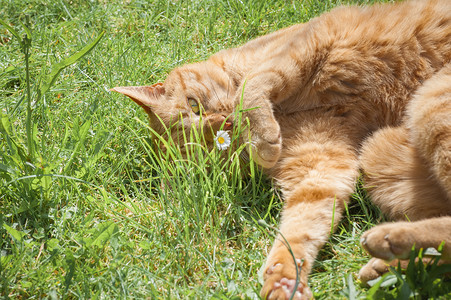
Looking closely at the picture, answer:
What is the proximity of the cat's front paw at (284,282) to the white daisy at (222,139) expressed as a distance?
0.80m

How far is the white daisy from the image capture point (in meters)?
2.72

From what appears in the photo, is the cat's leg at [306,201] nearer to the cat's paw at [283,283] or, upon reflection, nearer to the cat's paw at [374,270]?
the cat's paw at [283,283]

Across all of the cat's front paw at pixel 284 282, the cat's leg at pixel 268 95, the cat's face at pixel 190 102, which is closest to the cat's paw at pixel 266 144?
the cat's leg at pixel 268 95

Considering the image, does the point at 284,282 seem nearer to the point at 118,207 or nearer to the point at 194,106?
the point at 118,207

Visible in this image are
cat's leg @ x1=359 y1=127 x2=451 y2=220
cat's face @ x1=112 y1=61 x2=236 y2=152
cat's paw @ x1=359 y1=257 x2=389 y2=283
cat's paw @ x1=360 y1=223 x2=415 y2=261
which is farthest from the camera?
cat's face @ x1=112 y1=61 x2=236 y2=152

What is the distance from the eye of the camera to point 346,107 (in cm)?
278

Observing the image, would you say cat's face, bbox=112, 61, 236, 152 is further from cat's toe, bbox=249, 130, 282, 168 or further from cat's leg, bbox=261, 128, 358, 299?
cat's leg, bbox=261, 128, 358, 299

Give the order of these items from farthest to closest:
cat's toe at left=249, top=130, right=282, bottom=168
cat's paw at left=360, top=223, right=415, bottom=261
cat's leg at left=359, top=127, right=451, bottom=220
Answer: cat's toe at left=249, top=130, right=282, bottom=168
cat's leg at left=359, top=127, right=451, bottom=220
cat's paw at left=360, top=223, right=415, bottom=261

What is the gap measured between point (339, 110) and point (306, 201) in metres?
0.63

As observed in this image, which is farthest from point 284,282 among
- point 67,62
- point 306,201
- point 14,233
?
point 67,62

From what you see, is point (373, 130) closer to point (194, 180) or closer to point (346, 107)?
point (346, 107)

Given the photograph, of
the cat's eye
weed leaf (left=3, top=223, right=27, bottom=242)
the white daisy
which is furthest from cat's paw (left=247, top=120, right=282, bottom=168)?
weed leaf (left=3, top=223, right=27, bottom=242)

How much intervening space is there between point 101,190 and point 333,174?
136 cm

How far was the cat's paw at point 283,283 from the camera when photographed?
80.0 inches
